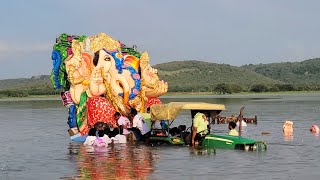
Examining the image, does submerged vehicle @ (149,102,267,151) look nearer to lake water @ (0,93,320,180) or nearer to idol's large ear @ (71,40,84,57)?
lake water @ (0,93,320,180)

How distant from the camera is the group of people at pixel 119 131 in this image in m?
24.8

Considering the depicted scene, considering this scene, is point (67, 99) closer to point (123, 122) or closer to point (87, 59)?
point (87, 59)

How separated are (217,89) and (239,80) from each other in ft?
121

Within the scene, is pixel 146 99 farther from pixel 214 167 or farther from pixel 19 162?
pixel 214 167

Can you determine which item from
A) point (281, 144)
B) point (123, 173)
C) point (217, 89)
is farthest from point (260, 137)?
point (217, 89)

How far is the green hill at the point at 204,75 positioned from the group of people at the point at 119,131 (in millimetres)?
128529

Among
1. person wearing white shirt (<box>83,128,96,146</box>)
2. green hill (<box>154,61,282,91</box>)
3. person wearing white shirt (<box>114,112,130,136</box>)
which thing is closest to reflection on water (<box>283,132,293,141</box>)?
person wearing white shirt (<box>114,112,130,136</box>)

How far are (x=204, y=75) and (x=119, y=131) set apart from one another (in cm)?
14612

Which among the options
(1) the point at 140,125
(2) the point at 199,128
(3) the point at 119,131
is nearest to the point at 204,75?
(1) the point at 140,125

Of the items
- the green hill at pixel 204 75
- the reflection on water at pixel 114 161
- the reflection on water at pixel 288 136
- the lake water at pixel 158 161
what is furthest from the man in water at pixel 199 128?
the green hill at pixel 204 75

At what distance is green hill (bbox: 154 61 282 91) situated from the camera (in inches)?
6393

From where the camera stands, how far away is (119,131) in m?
26.0

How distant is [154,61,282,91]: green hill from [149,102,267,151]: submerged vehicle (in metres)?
130

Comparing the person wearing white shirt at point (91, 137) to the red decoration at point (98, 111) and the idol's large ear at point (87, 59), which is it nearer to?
the red decoration at point (98, 111)
